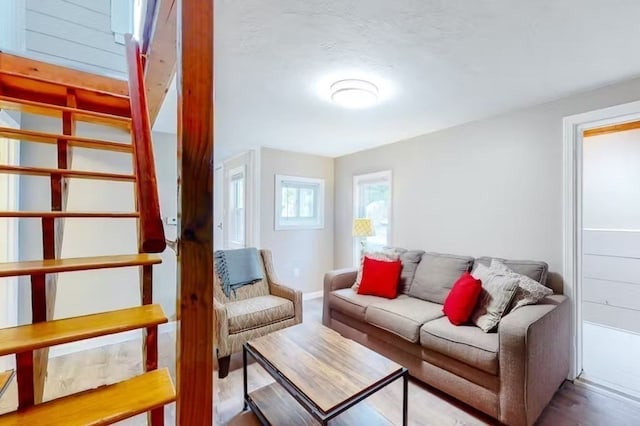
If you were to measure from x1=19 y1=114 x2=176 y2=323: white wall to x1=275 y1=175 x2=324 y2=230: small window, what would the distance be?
1897mm

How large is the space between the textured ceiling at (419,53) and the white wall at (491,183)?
0.17 m

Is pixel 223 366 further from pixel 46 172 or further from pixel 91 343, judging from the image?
pixel 46 172

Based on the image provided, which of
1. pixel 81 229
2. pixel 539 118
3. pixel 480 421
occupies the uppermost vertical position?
pixel 539 118

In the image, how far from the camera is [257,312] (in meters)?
2.65

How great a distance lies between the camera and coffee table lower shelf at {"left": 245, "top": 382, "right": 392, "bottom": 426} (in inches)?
69.9

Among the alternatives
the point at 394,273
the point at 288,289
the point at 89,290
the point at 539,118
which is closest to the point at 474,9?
the point at 539,118

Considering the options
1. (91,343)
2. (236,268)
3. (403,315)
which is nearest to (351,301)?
(403,315)

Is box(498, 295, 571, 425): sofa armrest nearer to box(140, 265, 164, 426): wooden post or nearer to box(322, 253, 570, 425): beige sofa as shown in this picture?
box(322, 253, 570, 425): beige sofa

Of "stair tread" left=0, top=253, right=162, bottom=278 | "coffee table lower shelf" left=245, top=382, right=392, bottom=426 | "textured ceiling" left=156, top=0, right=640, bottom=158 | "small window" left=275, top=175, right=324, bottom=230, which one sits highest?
"textured ceiling" left=156, top=0, right=640, bottom=158

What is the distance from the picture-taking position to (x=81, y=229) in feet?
9.38

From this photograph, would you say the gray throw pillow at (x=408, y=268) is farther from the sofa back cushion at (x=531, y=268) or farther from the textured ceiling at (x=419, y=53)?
the textured ceiling at (x=419, y=53)

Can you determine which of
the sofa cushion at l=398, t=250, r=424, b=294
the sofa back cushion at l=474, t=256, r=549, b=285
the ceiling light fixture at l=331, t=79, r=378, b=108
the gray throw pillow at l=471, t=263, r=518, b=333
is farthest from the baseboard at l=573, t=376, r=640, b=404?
the ceiling light fixture at l=331, t=79, r=378, b=108

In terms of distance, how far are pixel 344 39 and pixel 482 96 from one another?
1.46 m

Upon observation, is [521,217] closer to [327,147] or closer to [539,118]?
[539,118]
